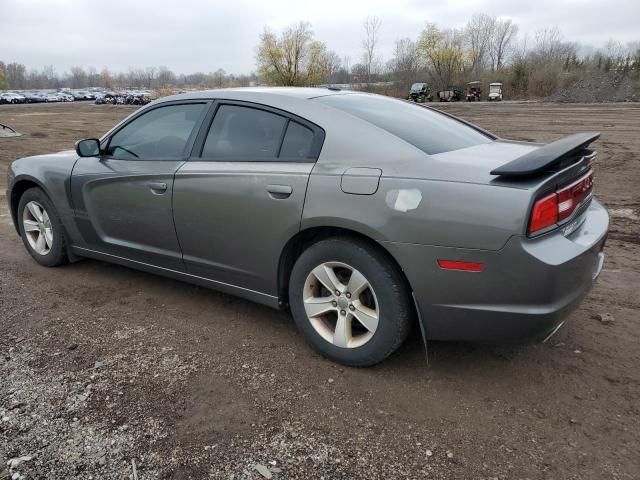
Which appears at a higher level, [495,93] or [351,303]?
[495,93]

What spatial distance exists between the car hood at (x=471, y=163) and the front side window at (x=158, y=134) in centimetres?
177

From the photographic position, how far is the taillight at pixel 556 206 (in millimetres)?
2314

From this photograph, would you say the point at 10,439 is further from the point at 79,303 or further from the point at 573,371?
the point at 573,371

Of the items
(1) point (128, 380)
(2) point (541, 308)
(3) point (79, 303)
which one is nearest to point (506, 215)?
(2) point (541, 308)

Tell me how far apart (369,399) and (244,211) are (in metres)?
1.33

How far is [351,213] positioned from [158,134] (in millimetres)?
1859

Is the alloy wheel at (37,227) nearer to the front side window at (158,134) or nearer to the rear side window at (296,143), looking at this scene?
the front side window at (158,134)

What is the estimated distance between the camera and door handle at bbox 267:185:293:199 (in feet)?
9.63

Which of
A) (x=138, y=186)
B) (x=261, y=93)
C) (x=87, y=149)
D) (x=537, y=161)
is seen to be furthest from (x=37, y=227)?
(x=537, y=161)

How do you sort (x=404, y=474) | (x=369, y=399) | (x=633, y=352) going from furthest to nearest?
(x=633, y=352), (x=369, y=399), (x=404, y=474)

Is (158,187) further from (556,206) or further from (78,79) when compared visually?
(78,79)

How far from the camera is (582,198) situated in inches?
109

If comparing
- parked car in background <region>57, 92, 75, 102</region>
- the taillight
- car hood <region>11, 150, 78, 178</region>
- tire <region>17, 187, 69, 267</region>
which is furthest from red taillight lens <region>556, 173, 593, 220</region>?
parked car in background <region>57, 92, 75, 102</region>

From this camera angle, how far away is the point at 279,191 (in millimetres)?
2975
